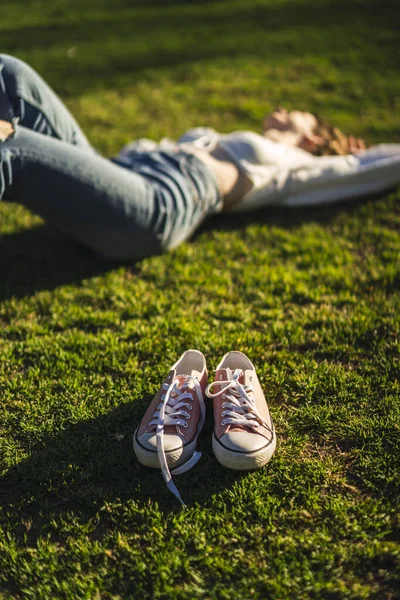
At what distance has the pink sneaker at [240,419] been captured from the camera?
196cm

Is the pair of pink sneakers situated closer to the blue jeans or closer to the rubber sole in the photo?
the rubber sole

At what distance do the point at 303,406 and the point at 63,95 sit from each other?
3.79 meters

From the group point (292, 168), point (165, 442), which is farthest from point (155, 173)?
point (165, 442)

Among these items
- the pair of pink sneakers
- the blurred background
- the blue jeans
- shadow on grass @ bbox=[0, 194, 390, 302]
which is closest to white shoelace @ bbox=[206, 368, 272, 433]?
the pair of pink sneakers

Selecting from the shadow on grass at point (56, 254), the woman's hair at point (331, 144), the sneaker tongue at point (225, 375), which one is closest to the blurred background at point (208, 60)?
the woman's hair at point (331, 144)

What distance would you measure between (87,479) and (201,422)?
440 mm

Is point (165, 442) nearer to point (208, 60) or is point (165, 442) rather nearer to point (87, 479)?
point (87, 479)

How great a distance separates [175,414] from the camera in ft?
6.79

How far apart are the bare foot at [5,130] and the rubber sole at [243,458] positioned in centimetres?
154

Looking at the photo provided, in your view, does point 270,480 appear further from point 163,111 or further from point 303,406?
point 163,111

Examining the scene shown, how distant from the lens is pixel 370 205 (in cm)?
372

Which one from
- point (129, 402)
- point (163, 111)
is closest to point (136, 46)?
point (163, 111)

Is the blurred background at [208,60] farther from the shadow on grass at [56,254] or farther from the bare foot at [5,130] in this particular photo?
the bare foot at [5,130]

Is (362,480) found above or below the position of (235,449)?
below
